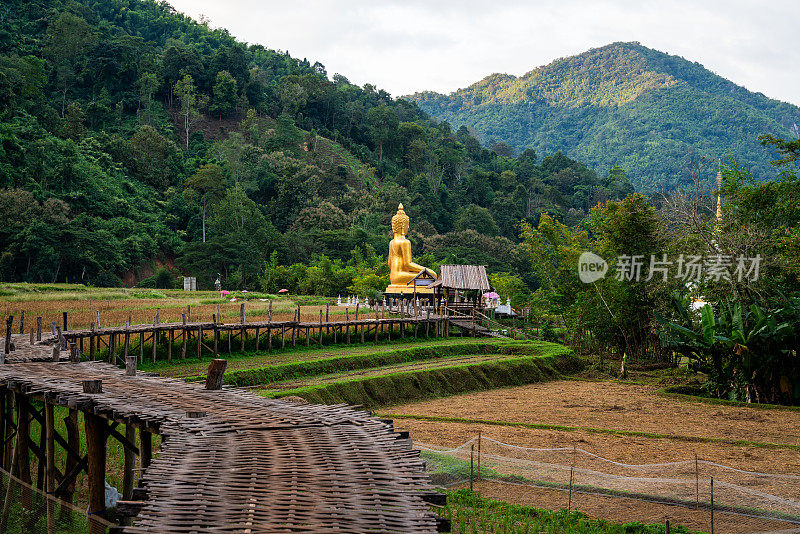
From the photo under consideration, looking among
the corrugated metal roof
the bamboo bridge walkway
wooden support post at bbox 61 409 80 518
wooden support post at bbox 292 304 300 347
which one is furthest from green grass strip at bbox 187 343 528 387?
the bamboo bridge walkway

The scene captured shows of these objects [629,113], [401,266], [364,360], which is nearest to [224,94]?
[401,266]

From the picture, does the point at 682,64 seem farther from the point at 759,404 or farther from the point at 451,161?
the point at 759,404

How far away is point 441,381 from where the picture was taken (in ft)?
71.6

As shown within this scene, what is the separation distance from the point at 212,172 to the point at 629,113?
93.3 meters

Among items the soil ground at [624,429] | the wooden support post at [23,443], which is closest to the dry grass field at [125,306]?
the wooden support post at [23,443]

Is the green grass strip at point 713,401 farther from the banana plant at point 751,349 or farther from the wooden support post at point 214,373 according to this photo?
the wooden support post at point 214,373

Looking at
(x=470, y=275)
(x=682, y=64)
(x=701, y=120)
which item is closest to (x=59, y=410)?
(x=470, y=275)

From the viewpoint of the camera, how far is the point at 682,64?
151 meters

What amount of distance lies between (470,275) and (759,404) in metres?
17.9

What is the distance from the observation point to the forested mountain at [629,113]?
109m

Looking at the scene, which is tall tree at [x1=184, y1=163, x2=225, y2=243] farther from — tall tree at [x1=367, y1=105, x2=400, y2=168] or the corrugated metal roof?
tall tree at [x1=367, y1=105, x2=400, y2=168]

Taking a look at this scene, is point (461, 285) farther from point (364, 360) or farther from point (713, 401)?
point (713, 401)

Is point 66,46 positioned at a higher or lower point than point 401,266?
higher

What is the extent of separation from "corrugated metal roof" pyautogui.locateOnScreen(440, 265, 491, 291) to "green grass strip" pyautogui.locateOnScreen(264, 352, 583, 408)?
7.78 m
